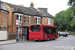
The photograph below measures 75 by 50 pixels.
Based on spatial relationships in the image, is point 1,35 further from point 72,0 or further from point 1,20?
point 72,0

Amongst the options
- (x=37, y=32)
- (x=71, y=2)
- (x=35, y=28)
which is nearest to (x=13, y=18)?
(x=35, y=28)

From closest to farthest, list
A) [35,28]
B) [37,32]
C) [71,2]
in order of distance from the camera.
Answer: [37,32] → [35,28] → [71,2]

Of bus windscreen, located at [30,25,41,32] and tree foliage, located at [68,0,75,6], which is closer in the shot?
bus windscreen, located at [30,25,41,32]

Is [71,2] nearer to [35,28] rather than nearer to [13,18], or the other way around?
[35,28]

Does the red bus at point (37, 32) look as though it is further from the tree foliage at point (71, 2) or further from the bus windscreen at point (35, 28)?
the tree foliage at point (71, 2)

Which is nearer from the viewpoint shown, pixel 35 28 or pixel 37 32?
pixel 37 32

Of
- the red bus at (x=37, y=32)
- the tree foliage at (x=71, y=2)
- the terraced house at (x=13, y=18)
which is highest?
the tree foliage at (x=71, y=2)

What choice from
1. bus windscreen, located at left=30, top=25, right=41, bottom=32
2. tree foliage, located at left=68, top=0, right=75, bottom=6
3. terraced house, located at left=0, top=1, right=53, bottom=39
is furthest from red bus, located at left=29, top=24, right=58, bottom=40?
tree foliage, located at left=68, top=0, right=75, bottom=6

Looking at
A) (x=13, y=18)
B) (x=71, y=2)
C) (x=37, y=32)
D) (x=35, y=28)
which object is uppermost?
(x=71, y=2)

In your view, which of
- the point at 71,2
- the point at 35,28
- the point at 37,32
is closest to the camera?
the point at 37,32

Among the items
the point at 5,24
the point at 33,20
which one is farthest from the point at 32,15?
the point at 5,24

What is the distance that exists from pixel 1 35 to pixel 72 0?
15.9m

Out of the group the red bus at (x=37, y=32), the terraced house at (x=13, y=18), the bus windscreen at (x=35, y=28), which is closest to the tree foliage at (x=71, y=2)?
the red bus at (x=37, y=32)

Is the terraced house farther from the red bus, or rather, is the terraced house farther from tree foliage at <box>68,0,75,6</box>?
tree foliage at <box>68,0,75,6</box>
